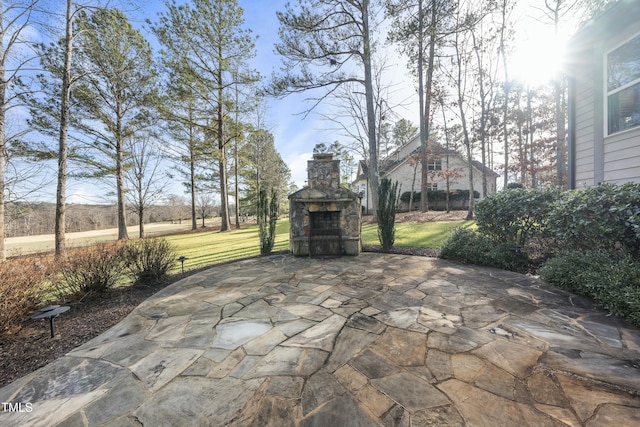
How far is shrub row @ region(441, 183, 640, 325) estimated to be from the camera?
259cm

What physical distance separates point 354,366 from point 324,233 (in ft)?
13.7

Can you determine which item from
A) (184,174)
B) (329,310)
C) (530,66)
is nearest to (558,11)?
(530,66)

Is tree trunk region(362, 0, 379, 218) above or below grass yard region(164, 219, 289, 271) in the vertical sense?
above

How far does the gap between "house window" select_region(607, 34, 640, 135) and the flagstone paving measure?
3454 mm

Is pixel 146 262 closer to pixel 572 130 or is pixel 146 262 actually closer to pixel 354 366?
pixel 354 366

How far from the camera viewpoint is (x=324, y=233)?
232 inches

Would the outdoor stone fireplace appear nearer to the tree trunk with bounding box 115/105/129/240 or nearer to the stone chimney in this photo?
the stone chimney

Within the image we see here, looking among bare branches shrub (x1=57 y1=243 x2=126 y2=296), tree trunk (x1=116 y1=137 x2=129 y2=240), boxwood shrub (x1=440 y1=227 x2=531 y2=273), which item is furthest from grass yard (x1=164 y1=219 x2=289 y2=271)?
boxwood shrub (x1=440 y1=227 x2=531 y2=273)

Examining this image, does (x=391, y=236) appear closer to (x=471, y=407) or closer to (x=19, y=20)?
(x=471, y=407)

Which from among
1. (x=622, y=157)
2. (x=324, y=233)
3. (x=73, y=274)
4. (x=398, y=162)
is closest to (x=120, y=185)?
(x=73, y=274)

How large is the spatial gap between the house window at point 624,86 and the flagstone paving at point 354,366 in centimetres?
345

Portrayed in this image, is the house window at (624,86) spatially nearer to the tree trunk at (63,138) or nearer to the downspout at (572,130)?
the downspout at (572,130)

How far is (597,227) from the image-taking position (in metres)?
3.13

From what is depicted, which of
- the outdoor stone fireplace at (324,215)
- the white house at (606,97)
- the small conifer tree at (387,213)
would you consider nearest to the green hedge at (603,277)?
the white house at (606,97)
